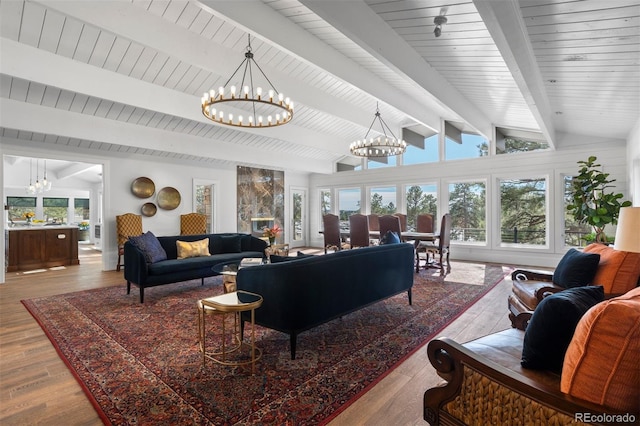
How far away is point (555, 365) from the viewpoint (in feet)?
4.46

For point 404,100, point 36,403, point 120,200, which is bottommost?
point 36,403

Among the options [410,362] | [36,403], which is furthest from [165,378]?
[410,362]

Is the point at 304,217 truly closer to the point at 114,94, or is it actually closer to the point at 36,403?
the point at 114,94

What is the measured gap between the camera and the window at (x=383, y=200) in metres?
9.23

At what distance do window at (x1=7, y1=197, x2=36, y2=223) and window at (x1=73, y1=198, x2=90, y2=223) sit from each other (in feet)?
4.21

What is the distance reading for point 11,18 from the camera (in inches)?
136

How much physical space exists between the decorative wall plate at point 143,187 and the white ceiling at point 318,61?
70 centimetres

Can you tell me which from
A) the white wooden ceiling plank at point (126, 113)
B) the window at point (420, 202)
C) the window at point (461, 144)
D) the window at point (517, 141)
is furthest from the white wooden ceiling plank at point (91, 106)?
the window at point (517, 141)

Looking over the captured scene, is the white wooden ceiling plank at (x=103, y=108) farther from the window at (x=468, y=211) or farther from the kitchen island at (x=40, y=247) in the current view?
the window at (x=468, y=211)

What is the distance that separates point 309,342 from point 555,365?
80.5 inches

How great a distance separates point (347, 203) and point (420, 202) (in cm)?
250

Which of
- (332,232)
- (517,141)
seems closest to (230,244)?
(332,232)

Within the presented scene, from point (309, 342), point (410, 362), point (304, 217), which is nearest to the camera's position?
point (410, 362)

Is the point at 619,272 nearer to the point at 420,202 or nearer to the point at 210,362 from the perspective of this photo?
the point at 210,362
